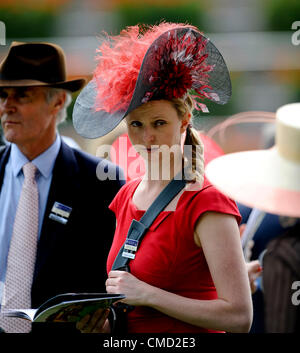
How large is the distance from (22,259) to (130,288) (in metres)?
0.95

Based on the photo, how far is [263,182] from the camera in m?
1.30

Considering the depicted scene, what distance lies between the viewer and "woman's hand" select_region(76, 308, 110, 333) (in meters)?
1.74

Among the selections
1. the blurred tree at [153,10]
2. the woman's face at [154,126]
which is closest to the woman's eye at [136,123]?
the woman's face at [154,126]

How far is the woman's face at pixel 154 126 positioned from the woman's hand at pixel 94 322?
578mm

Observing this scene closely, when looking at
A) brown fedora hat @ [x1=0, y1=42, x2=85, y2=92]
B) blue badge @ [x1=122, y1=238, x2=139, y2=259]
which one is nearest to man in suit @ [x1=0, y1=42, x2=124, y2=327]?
brown fedora hat @ [x1=0, y1=42, x2=85, y2=92]

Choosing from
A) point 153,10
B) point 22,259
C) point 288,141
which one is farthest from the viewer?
point 153,10

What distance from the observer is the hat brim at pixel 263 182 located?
48.6 inches

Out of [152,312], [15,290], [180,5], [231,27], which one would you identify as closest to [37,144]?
[15,290]

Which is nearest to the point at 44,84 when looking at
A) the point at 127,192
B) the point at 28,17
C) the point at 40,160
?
the point at 40,160

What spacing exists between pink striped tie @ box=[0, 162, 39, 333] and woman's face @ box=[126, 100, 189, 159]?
0.94 m

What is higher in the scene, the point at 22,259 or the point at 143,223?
the point at 143,223

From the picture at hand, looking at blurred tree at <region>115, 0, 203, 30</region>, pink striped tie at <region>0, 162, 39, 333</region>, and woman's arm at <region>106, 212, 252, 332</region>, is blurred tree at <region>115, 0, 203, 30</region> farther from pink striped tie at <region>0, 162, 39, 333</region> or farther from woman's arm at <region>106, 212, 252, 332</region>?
woman's arm at <region>106, 212, 252, 332</region>

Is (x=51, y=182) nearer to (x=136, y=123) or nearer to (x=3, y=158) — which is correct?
(x=3, y=158)
